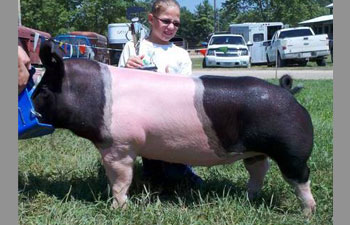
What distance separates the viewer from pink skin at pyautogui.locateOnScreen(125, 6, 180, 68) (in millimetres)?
3637

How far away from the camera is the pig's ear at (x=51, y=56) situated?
294 centimetres

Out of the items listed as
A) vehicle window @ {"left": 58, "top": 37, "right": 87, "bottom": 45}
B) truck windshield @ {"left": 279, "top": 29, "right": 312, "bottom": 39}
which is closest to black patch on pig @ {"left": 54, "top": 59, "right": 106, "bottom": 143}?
vehicle window @ {"left": 58, "top": 37, "right": 87, "bottom": 45}

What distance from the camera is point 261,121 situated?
2.98 metres

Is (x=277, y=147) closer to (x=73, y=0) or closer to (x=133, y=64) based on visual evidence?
(x=133, y=64)

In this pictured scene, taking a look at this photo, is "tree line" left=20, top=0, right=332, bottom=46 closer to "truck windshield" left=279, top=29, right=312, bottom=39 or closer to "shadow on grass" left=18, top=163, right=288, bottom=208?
"truck windshield" left=279, top=29, right=312, bottom=39

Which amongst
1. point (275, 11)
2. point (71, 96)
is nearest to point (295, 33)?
point (71, 96)

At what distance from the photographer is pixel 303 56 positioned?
20281 millimetres

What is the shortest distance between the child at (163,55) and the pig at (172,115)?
0.70m

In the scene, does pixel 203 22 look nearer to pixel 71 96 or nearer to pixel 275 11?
pixel 275 11

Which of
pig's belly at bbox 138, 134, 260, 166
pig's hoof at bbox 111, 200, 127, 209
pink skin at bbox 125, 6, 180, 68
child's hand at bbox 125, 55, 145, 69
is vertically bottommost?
pig's hoof at bbox 111, 200, 127, 209

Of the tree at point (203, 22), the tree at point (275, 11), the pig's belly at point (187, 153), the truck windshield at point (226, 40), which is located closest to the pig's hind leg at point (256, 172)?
the pig's belly at point (187, 153)

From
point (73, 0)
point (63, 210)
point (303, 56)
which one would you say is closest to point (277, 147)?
point (63, 210)

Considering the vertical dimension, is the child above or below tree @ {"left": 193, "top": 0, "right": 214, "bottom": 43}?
below

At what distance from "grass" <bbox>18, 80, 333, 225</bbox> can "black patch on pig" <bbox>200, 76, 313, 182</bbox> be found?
36 cm
